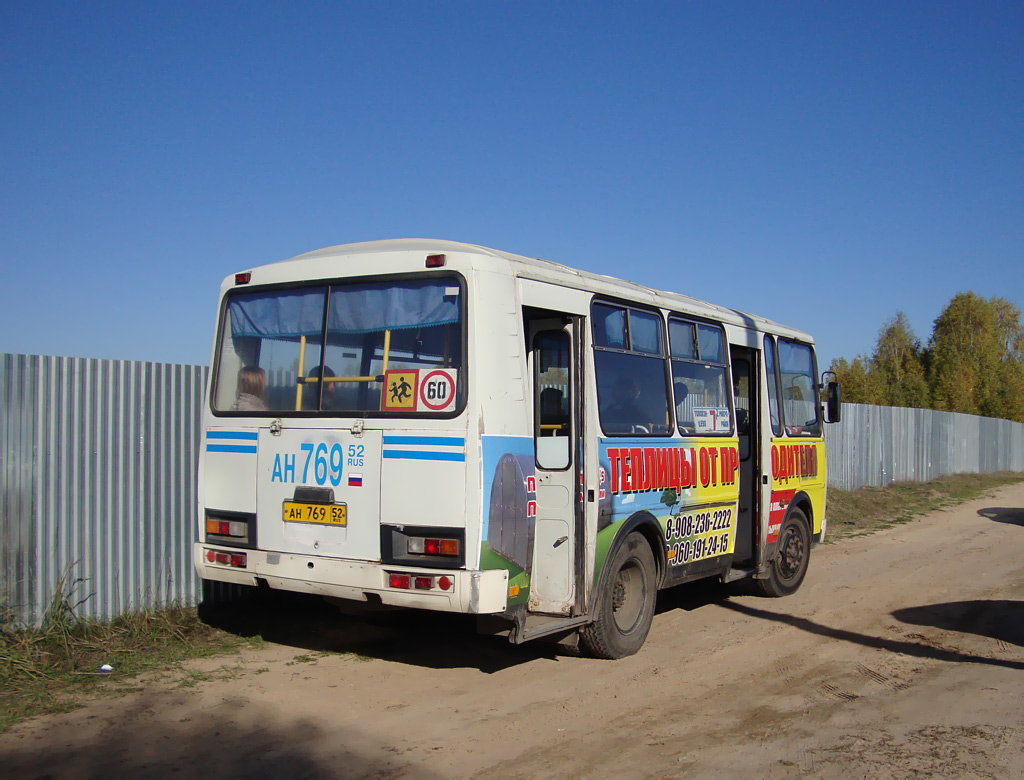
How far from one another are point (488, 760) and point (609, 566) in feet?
7.34

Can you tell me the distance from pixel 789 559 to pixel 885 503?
12.7 meters

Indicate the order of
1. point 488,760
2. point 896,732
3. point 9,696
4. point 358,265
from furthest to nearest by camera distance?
point 358,265 → point 9,696 → point 896,732 → point 488,760

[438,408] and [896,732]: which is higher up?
[438,408]

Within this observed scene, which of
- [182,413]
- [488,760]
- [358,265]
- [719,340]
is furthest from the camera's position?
[719,340]

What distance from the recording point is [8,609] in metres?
6.55

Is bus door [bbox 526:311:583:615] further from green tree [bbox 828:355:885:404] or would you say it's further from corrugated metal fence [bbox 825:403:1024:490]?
green tree [bbox 828:355:885:404]

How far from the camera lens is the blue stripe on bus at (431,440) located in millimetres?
5668

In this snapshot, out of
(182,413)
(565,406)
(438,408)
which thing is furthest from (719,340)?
(182,413)

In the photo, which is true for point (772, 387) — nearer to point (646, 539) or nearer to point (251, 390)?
point (646, 539)

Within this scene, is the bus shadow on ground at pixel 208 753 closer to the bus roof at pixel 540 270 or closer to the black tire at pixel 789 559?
the bus roof at pixel 540 270

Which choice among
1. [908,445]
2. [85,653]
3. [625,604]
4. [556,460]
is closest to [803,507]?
[625,604]

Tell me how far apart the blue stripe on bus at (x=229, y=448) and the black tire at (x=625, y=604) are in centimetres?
284

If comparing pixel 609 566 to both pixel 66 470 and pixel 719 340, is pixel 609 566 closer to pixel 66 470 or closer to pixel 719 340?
pixel 719 340

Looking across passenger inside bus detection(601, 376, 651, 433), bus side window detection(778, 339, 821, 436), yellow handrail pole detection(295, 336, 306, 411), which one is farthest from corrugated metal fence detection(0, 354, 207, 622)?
bus side window detection(778, 339, 821, 436)
